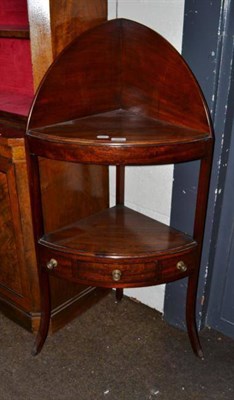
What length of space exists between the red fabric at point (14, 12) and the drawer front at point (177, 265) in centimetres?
121

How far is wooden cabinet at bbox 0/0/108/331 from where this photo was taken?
1535mm

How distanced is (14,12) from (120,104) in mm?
672

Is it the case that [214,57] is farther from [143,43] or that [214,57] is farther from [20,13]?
[20,13]

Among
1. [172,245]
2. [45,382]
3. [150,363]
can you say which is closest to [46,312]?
[45,382]

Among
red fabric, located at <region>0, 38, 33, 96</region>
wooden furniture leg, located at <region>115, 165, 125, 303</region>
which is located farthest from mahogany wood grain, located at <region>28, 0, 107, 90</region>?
wooden furniture leg, located at <region>115, 165, 125, 303</region>

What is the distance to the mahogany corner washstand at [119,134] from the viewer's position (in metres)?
1.32

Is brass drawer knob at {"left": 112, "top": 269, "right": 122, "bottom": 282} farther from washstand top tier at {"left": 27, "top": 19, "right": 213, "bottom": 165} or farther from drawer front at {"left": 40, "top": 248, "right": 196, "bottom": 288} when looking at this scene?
washstand top tier at {"left": 27, "top": 19, "right": 213, "bottom": 165}

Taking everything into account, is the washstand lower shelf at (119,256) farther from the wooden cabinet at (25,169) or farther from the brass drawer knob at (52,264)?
the wooden cabinet at (25,169)

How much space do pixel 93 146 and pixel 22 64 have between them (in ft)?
2.86

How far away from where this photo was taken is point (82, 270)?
1523 millimetres

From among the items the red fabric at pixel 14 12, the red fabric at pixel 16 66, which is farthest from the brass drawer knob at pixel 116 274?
the red fabric at pixel 14 12

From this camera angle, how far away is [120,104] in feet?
5.64

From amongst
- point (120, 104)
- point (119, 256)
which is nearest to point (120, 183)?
point (120, 104)

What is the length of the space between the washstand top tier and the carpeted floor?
3.17 feet
